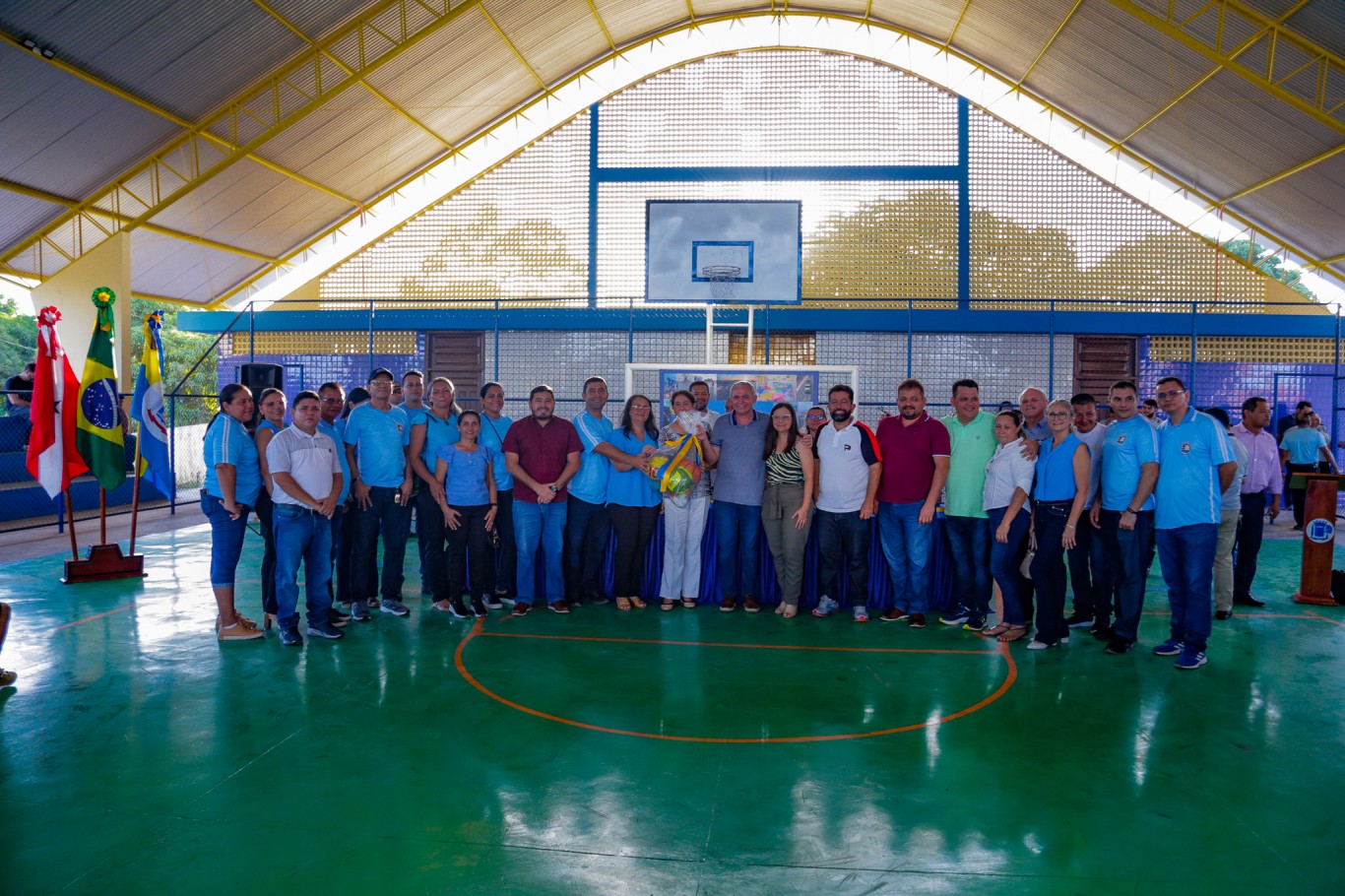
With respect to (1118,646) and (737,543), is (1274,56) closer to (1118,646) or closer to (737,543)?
(1118,646)

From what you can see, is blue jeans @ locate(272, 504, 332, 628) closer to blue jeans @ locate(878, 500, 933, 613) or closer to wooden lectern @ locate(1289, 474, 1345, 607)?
blue jeans @ locate(878, 500, 933, 613)

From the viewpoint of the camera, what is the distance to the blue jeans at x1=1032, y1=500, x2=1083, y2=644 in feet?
17.3

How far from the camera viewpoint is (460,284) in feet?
63.2

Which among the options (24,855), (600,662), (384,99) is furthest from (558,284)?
(24,855)

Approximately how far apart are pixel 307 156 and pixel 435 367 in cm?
476

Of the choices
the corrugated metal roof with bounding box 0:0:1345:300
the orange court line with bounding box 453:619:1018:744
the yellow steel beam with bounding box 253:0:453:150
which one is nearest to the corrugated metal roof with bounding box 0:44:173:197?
the corrugated metal roof with bounding box 0:0:1345:300

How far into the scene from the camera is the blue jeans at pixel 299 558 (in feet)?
17.3

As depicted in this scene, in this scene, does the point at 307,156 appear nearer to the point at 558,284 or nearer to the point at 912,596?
the point at 558,284

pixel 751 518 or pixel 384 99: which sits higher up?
pixel 384 99

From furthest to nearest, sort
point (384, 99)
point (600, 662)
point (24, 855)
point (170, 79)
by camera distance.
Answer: point (384, 99)
point (170, 79)
point (600, 662)
point (24, 855)

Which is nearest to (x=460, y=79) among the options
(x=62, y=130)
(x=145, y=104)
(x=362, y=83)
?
(x=362, y=83)

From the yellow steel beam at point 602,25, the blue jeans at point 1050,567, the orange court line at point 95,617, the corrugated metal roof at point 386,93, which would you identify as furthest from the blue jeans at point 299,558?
the yellow steel beam at point 602,25

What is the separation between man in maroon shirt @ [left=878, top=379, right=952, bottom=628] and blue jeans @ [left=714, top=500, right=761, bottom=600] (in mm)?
940

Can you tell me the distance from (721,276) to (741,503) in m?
6.25
